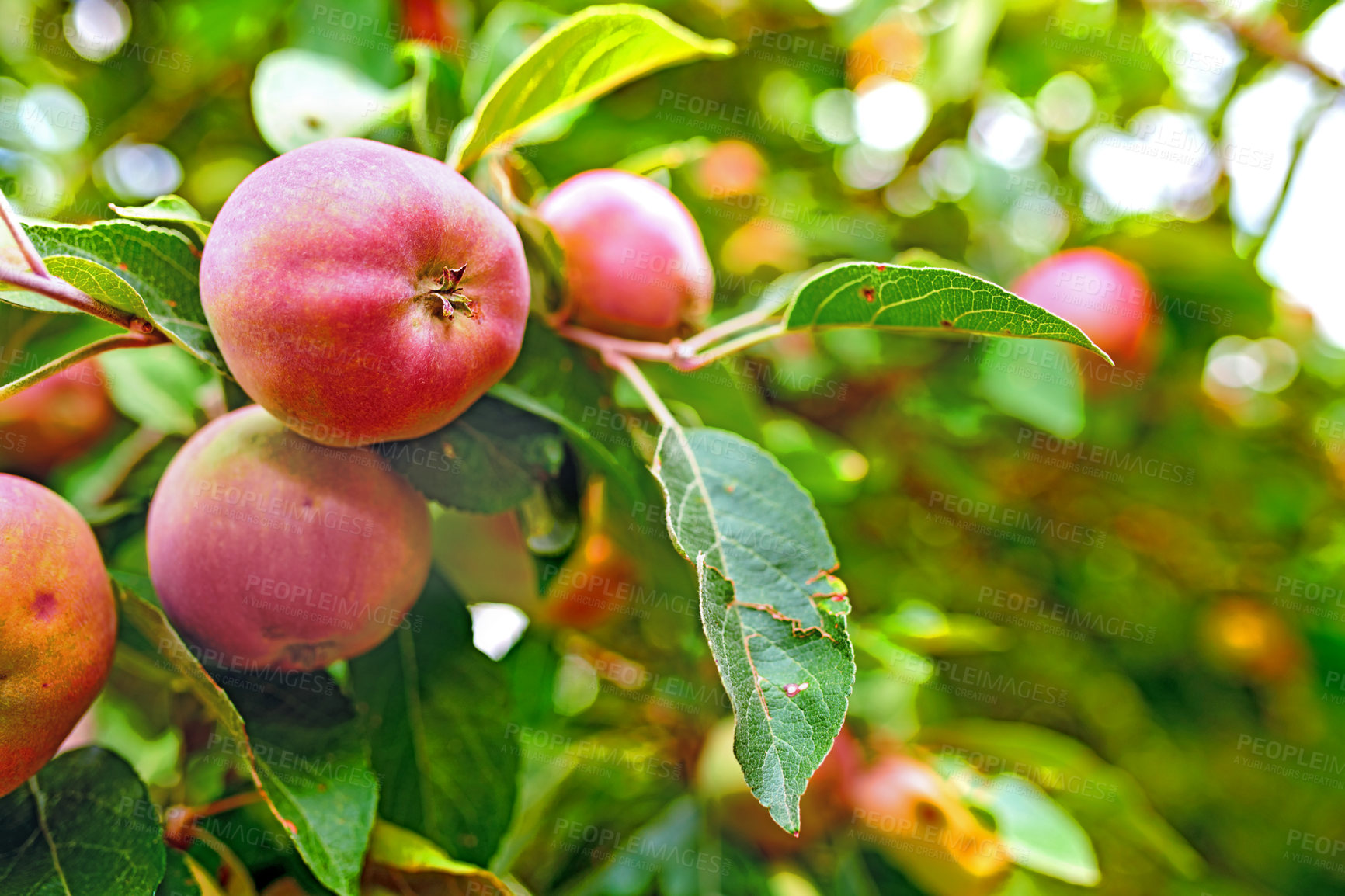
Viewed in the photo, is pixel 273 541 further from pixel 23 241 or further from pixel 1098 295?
pixel 1098 295

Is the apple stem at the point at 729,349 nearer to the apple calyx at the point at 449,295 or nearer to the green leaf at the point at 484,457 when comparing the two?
the green leaf at the point at 484,457

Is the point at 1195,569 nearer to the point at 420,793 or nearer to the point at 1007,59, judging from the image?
the point at 1007,59

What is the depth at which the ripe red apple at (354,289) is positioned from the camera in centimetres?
57

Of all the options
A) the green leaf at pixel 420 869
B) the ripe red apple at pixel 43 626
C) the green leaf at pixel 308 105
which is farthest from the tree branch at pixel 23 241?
the green leaf at pixel 420 869

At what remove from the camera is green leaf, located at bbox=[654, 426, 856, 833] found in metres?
0.61

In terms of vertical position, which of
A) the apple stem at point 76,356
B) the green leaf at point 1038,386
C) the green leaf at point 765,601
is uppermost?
the apple stem at point 76,356

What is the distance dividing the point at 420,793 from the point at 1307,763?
2.38 meters

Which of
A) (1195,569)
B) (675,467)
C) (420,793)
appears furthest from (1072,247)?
(420,793)

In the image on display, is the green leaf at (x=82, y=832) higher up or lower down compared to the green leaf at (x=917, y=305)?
lower down

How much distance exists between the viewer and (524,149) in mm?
1120

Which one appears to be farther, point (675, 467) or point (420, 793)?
point (420, 793)

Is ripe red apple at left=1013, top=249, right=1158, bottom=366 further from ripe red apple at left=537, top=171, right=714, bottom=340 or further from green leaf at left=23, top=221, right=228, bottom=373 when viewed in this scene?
green leaf at left=23, top=221, right=228, bottom=373

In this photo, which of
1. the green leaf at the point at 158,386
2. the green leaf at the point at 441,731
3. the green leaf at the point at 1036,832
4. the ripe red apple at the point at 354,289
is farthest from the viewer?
the green leaf at the point at 1036,832

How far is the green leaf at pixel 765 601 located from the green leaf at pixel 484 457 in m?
0.13
